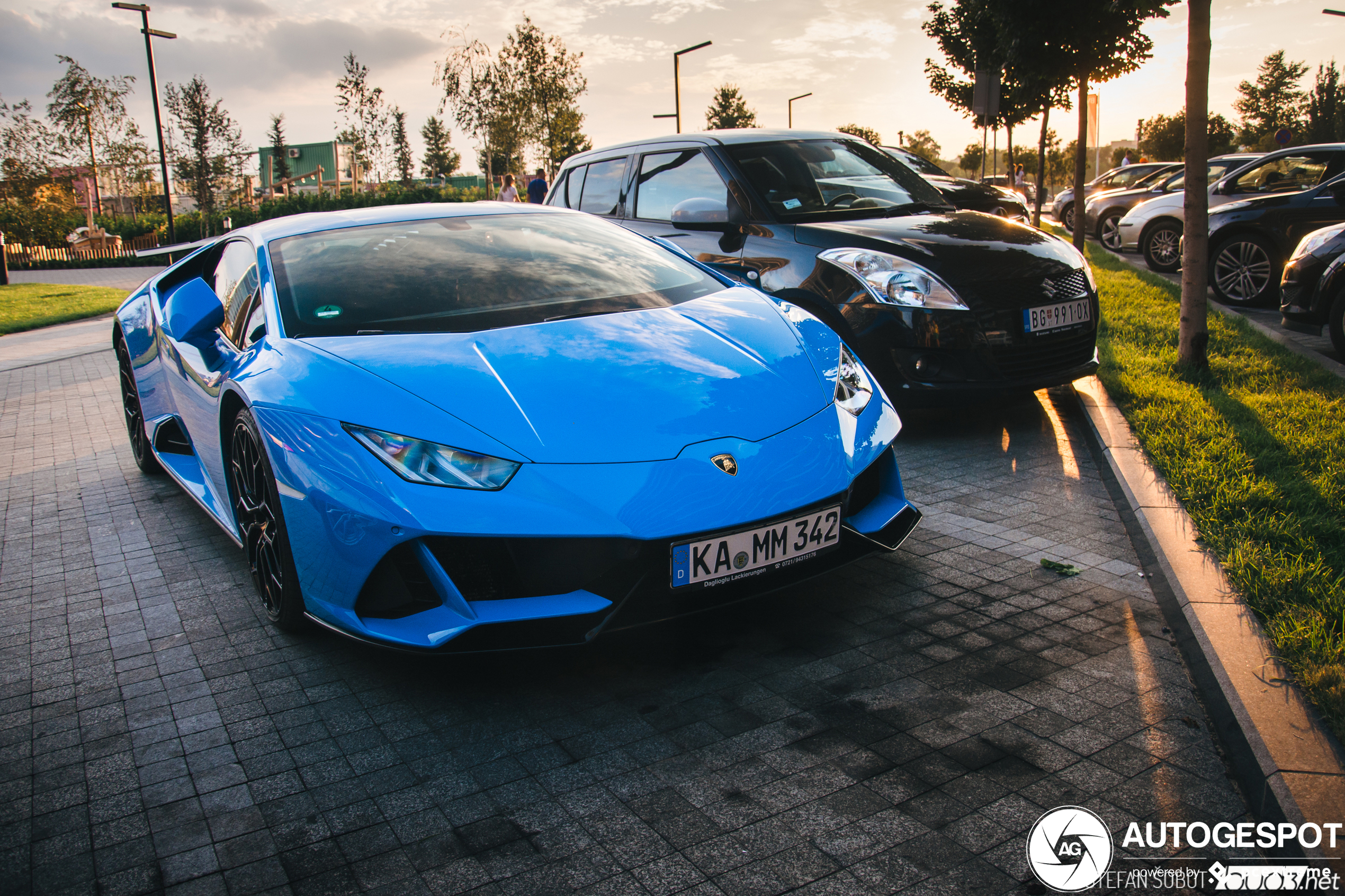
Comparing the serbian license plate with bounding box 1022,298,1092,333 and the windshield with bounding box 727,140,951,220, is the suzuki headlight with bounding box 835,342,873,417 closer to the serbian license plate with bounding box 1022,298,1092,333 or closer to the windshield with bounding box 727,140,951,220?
the serbian license plate with bounding box 1022,298,1092,333

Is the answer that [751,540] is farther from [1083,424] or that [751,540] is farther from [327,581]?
[1083,424]

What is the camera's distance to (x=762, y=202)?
18.6 feet

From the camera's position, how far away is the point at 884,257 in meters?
5.05

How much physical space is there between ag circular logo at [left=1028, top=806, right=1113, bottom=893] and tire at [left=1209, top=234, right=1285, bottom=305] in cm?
944

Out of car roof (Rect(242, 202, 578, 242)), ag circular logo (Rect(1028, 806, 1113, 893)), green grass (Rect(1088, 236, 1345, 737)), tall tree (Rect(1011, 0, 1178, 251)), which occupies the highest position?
tall tree (Rect(1011, 0, 1178, 251))

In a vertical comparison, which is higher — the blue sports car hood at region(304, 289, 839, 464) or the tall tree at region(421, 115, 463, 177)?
the tall tree at region(421, 115, 463, 177)

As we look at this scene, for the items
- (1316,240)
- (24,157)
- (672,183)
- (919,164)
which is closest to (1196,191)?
(1316,240)

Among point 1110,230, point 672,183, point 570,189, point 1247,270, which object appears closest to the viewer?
point 672,183

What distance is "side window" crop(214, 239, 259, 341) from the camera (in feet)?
11.7

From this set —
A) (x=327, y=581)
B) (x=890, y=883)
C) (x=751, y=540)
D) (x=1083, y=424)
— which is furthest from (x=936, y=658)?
(x=1083, y=424)

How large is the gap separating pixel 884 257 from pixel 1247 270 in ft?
22.0

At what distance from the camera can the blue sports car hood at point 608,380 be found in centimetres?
257

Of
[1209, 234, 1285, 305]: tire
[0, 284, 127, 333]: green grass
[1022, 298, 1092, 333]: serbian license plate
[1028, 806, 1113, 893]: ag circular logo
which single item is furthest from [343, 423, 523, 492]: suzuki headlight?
[0, 284, 127, 333]: green grass

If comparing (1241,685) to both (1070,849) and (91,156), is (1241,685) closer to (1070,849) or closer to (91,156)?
(1070,849)
